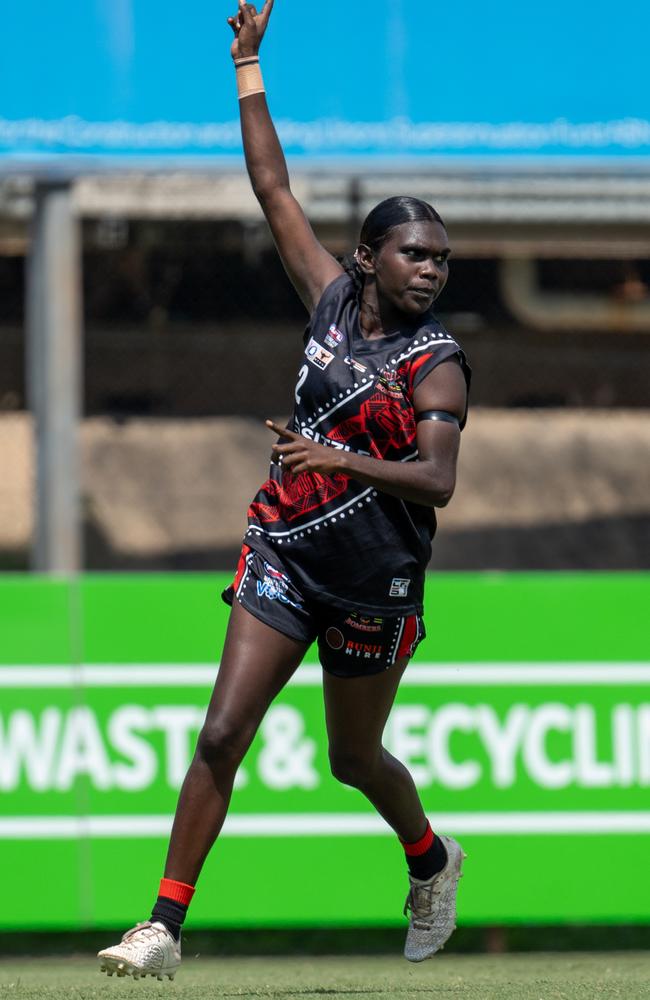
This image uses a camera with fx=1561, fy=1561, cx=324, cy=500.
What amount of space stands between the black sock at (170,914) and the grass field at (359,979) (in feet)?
2.23

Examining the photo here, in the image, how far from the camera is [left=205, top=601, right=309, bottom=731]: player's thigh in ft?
13.6

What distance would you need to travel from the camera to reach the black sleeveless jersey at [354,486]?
13.5 feet

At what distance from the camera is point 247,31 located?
4.55 meters

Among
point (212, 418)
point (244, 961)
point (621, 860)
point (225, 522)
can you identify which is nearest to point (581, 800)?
point (621, 860)

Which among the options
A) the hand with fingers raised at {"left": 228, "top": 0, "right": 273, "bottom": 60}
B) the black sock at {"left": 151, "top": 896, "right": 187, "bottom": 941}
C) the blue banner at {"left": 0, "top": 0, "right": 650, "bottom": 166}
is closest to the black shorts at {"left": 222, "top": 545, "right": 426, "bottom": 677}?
the black sock at {"left": 151, "top": 896, "right": 187, "bottom": 941}

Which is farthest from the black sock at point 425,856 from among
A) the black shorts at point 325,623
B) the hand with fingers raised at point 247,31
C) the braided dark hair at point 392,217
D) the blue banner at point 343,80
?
the blue banner at point 343,80

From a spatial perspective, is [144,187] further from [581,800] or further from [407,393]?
[407,393]

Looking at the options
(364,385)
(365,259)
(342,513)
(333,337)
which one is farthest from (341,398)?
(365,259)

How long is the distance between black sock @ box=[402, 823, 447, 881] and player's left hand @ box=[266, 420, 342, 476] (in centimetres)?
142

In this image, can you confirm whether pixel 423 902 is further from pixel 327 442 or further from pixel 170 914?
pixel 327 442

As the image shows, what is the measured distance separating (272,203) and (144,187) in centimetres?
484

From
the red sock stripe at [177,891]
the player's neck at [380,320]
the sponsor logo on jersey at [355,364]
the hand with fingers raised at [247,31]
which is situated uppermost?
the hand with fingers raised at [247,31]

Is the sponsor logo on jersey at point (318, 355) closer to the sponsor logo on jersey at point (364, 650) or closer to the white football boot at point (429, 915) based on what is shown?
the sponsor logo on jersey at point (364, 650)

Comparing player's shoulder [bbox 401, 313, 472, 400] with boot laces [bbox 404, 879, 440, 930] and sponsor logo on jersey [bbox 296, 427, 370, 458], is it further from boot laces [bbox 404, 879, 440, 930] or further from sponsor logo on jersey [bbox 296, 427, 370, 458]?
boot laces [bbox 404, 879, 440, 930]
